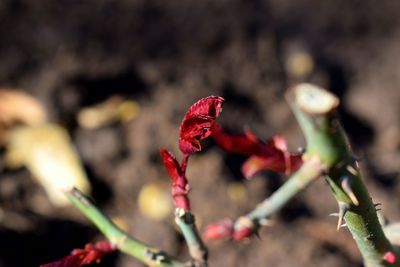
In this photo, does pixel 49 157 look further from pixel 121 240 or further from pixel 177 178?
pixel 177 178

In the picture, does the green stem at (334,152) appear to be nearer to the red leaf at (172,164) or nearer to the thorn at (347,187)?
the thorn at (347,187)

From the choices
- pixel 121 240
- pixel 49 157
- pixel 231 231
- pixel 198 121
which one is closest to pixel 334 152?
pixel 198 121

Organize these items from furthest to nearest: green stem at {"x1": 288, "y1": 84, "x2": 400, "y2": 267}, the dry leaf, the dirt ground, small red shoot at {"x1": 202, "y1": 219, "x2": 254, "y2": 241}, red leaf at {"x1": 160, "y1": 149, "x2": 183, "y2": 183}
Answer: the dry leaf
the dirt ground
small red shoot at {"x1": 202, "y1": 219, "x2": 254, "y2": 241}
red leaf at {"x1": 160, "y1": 149, "x2": 183, "y2": 183}
green stem at {"x1": 288, "y1": 84, "x2": 400, "y2": 267}

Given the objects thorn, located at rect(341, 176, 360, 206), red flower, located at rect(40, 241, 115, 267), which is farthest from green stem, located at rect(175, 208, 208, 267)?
thorn, located at rect(341, 176, 360, 206)

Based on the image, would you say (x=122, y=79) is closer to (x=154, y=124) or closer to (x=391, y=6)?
(x=154, y=124)

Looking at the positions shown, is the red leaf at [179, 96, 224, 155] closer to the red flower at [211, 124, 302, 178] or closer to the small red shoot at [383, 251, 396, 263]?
the red flower at [211, 124, 302, 178]

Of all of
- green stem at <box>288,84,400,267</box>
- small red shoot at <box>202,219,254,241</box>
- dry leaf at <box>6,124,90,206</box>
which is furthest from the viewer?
dry leaf at <box>6,124,90,206</box>
